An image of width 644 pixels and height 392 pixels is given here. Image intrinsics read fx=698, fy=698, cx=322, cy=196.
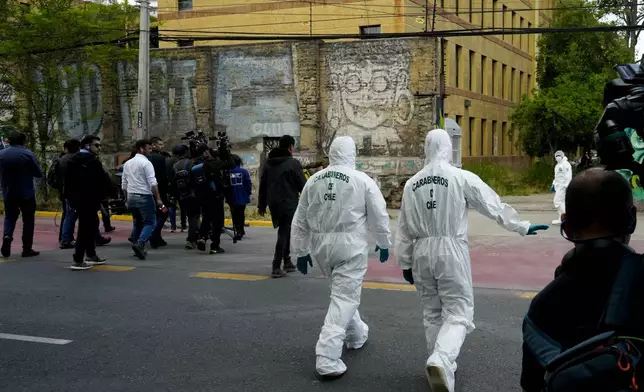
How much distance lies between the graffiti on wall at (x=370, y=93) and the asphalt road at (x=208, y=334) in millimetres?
13563

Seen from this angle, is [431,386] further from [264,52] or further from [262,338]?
[264,52]

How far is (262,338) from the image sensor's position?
250 inches

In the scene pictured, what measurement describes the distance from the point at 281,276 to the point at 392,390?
15.0 ft

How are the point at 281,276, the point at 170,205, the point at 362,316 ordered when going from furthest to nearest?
the point at 170,205
the point at 281,276
the point at 362,316

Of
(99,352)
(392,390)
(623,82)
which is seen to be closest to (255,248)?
(99,352)

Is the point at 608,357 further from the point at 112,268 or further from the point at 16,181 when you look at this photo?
the point at 16,181

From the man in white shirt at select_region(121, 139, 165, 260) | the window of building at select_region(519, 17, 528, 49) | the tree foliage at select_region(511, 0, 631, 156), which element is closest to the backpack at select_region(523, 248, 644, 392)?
the man in white shirt at select_region(121, 139, 165, 260)

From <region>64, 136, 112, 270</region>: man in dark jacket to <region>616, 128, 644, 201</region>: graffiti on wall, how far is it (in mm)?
8487

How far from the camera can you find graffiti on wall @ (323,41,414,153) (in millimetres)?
22391

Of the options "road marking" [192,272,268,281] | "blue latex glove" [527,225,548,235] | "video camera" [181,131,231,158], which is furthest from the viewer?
"video camera" [181,131,231,158]

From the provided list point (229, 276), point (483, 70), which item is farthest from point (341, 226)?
point (483, 70)

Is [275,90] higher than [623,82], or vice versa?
[275,90]

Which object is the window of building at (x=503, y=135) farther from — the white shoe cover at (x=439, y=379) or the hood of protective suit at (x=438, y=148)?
the white shoe cover at (x=439, y=379)

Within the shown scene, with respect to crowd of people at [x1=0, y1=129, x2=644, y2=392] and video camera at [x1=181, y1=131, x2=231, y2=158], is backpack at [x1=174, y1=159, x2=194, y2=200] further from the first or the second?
video camera at [x1=181, y1=131, x2=231, y2=158]
